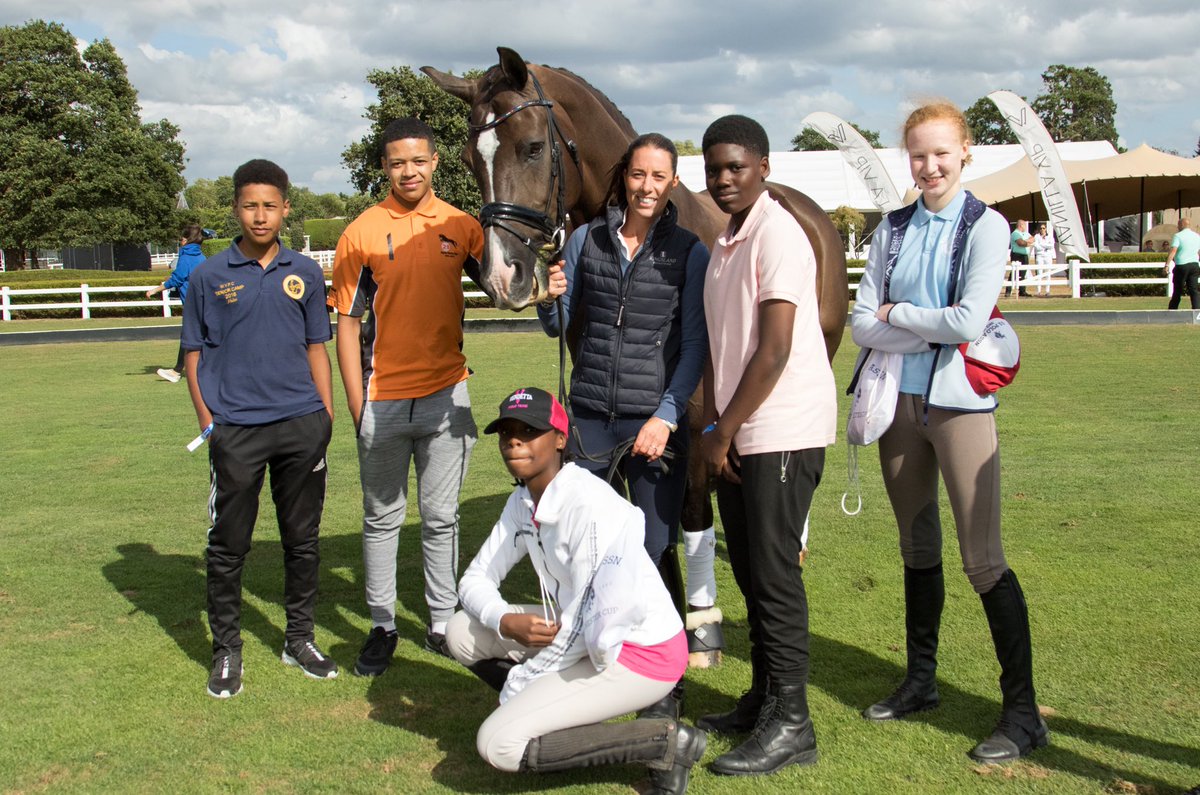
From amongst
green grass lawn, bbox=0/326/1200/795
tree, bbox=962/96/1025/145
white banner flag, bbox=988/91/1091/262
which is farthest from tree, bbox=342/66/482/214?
tree, bbox=962/96/1025/145

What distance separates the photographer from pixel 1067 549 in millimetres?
5754

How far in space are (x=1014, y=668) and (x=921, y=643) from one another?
0.42m

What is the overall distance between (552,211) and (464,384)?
3.23 feet

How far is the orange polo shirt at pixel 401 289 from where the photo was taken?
14.1ft

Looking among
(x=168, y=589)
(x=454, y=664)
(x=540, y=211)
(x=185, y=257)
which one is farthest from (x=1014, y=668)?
(x=185, y=257)

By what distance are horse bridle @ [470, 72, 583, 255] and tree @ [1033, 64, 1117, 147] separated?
3579 inches

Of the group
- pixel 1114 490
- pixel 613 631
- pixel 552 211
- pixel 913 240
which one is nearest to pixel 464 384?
pixel 552 211

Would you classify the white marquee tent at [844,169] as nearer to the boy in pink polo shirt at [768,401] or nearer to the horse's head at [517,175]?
the horse's head at [517,175]

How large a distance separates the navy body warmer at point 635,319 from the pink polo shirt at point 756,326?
0.97 ft

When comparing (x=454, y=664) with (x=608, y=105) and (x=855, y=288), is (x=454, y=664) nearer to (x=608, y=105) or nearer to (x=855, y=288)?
(x=608, y=105)

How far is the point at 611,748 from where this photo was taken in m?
3.18

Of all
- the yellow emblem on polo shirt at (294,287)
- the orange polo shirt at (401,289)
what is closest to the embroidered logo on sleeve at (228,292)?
the yellow emblem on polo shirt at (294,287)

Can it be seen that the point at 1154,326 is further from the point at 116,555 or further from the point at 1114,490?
the point at 116,555

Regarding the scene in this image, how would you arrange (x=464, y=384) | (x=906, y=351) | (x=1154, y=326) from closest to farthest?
(x=906, y=351) → (x=464, y=384) → (x=1154, y=326)
